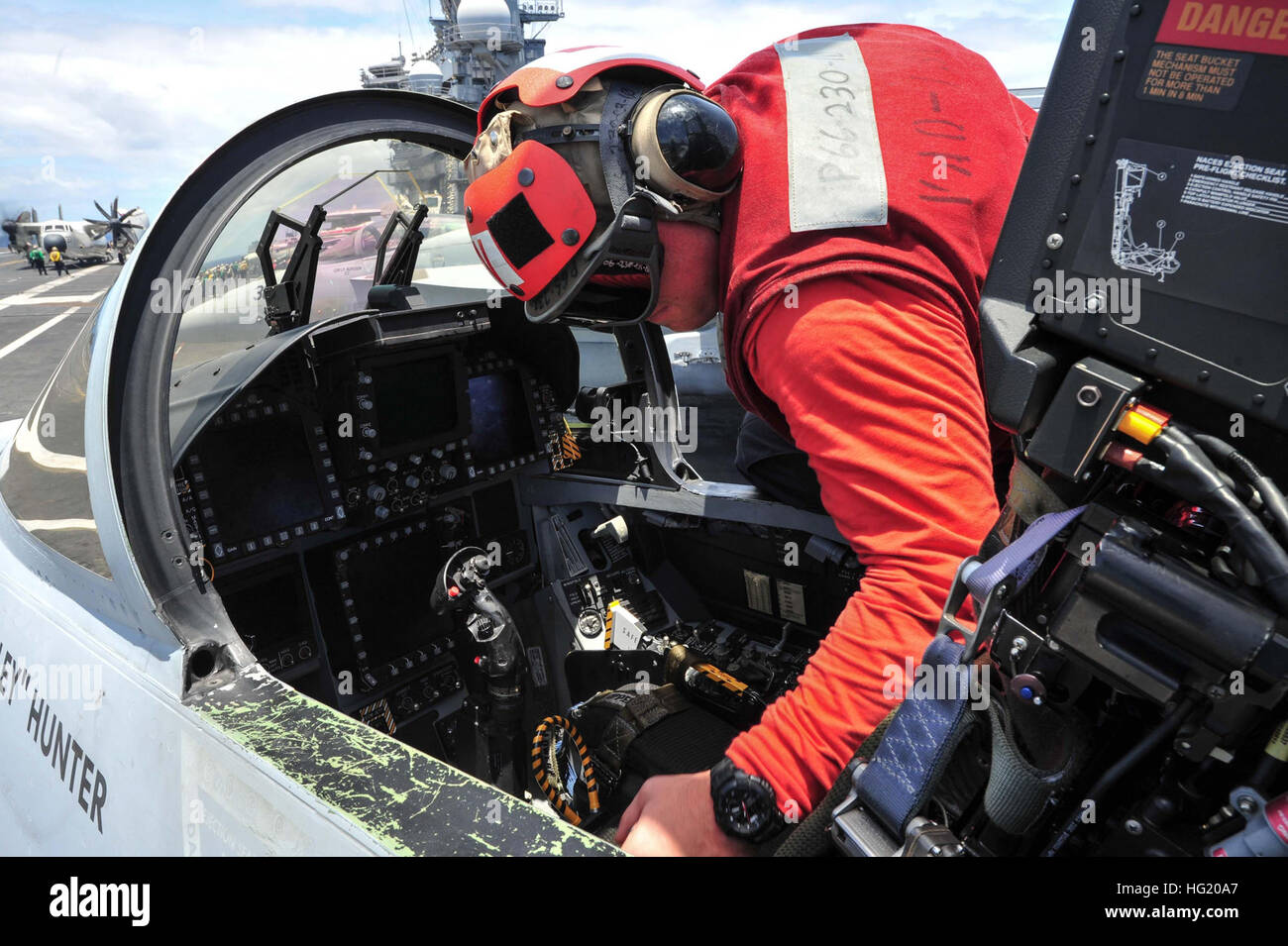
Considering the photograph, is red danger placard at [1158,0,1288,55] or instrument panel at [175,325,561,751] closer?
red danger placard at [1158,0,1288,55]

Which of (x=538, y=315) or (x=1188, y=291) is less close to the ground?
(x=1188, y=291)

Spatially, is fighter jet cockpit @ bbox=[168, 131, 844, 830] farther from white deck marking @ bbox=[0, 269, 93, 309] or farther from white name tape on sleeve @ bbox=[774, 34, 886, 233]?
white deck marking @ bbox=[0, 269, 93, 309]

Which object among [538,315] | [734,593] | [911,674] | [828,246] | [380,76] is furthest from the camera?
[380,76]

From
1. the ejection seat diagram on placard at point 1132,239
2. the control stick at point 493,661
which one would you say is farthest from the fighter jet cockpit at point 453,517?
the ejection seat diagram on placard at point 1132,239

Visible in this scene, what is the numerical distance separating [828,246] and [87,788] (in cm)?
179

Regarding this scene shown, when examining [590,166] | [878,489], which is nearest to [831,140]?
[590,166]

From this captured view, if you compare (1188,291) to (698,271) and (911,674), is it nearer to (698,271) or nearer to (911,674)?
(911,674)

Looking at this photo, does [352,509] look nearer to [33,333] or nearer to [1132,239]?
[1132,239]

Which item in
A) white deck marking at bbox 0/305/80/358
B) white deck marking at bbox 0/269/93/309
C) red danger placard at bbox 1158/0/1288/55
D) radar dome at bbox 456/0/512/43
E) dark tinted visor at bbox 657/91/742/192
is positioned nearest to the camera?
red danger placard at bbox 1158/0/1288/55

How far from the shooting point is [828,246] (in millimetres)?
1201

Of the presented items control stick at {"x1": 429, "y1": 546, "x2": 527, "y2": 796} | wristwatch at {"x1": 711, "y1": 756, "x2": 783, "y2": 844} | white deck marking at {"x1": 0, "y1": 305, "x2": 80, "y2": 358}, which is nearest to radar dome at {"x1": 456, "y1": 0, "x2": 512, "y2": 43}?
white deck marking at {"x1": 0, "y1": 305, "x2": 80, "y2": 358}

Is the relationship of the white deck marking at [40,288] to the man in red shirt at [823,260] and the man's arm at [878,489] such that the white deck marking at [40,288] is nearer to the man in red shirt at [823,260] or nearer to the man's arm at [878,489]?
the man in red shirt at [823,260]

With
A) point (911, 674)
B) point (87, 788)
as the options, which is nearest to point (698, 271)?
point (911, 674)

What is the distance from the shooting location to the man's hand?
114 centimetres
